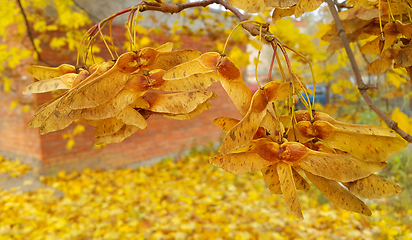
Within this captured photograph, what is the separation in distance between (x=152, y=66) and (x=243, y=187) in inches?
132

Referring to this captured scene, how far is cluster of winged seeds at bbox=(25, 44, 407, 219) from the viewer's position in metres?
0.42

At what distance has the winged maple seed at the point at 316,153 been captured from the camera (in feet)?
1.37

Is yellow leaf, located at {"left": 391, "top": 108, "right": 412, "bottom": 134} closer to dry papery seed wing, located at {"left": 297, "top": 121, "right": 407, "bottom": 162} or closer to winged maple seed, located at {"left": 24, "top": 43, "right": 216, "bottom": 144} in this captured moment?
dry papery seed wing, located at {"left": 297, "top": 121, "right": 407, "bottom": 162}

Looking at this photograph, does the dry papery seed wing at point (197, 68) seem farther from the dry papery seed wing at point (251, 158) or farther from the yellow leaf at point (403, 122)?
the yellow leaf at point (403, 122)

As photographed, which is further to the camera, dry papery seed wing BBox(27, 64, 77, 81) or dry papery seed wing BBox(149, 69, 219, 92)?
dry papery seed wing BBox(27, 64, 77, 81)

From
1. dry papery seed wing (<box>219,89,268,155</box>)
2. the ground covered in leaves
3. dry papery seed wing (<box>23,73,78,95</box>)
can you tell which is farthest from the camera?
the ground covered in leaves

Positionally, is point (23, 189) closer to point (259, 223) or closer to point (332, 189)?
point (259, 223)

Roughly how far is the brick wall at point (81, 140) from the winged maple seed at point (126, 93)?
113 inches

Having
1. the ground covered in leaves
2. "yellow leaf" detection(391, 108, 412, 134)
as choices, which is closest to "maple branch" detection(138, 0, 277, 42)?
"yellow leaf" detection(391, 108, 412, 134)

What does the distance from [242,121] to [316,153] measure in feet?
0.44

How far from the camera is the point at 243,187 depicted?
362cm

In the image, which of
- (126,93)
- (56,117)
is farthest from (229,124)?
(56,117)

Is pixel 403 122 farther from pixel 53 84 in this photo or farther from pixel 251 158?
pixel 53 84

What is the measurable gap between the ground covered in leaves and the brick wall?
22 cm
